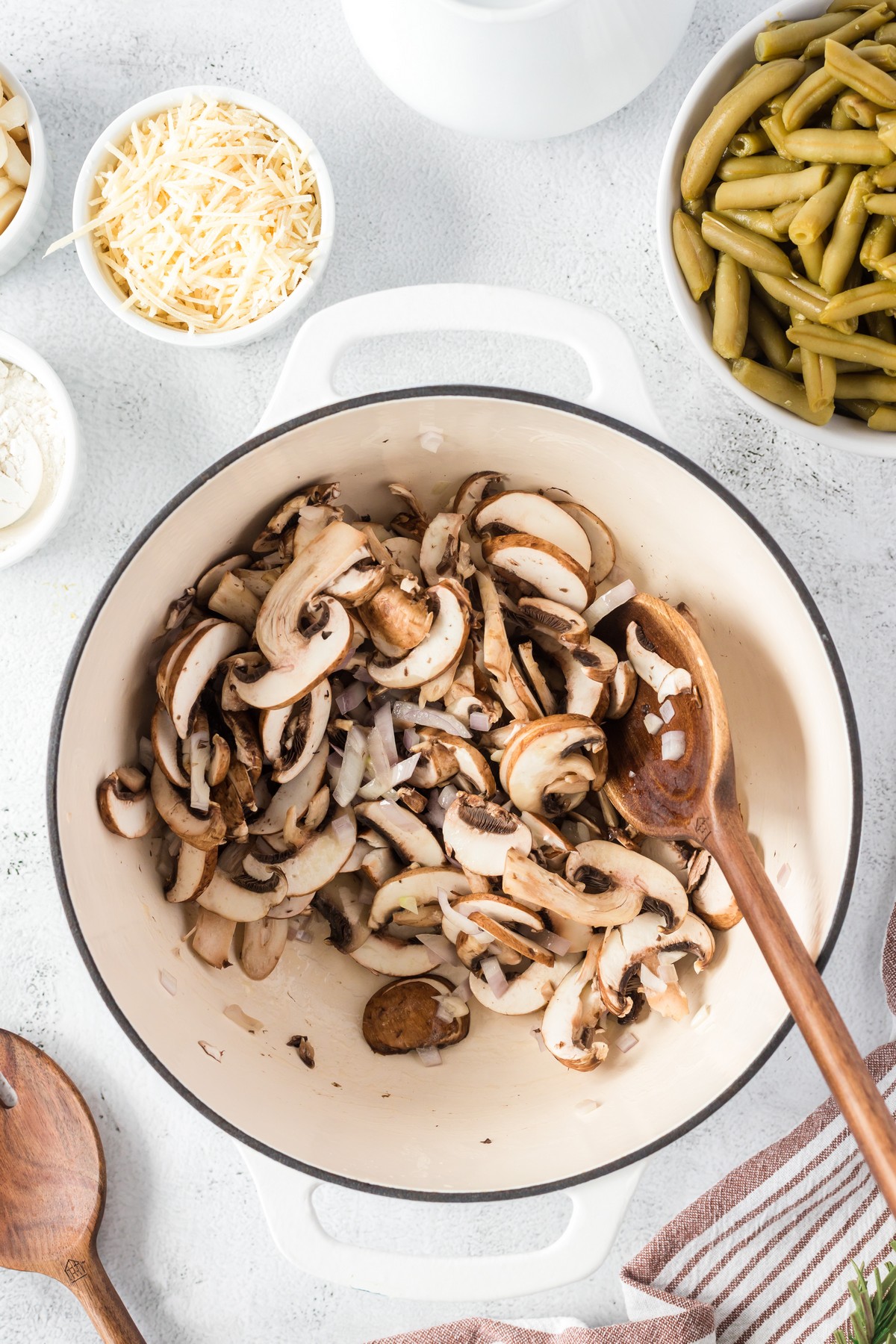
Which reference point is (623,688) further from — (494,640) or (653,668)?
(494,640)

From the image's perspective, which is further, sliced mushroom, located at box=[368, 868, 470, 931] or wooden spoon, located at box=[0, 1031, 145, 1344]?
wooden spoon, located at box=[0, 1031, 145, 1344]

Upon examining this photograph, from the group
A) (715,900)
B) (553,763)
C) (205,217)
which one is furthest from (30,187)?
(715,900)

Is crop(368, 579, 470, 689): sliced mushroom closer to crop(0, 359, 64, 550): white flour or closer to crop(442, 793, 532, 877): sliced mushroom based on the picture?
crop(442, 793, 532, 877): sliced mushroom

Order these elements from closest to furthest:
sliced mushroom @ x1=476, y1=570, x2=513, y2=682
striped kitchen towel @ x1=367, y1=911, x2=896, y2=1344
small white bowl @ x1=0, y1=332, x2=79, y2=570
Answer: sliced mushroom @ x1=476, y1=570, x2=513, y2=682 < small white bowl @ x1=0, y1=332, x2=79, y2=570 < striped kitchen towel @ x1=367, y1=911, x2=896, y2=1344

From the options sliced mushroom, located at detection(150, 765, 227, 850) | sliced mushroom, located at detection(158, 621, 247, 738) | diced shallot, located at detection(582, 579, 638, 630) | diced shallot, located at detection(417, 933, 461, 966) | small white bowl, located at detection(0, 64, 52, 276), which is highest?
small white bowl, located at detection(0, 64, 52, 276)

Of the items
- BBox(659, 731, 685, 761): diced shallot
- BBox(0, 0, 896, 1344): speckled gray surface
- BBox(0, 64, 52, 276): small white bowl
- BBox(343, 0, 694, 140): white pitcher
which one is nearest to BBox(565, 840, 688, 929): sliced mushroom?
BBox(659, 731, 685, 761): diced shallot

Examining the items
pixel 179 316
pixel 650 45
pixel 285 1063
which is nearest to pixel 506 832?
pixel 285 1063

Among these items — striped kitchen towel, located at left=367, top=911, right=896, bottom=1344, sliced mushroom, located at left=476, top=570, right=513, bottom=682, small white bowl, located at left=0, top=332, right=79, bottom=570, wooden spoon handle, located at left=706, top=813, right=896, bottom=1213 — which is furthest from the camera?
striped kitchen towel, located at left=367, top=911, right=896, bottom=1344
